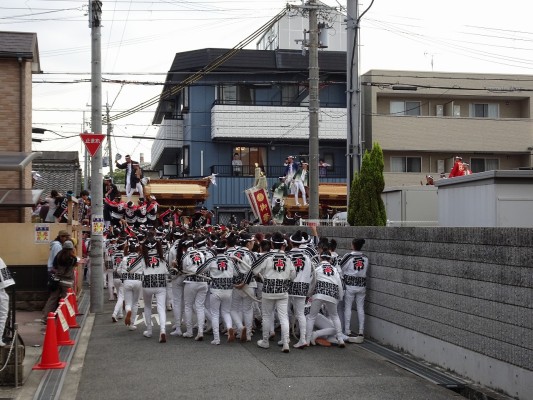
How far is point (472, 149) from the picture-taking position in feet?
119

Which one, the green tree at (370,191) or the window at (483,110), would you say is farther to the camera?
the window at (483,110)

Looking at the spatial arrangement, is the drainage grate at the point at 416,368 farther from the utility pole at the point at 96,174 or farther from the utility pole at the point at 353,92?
the utility pole at the point at 96,174

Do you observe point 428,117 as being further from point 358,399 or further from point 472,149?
point 358,399

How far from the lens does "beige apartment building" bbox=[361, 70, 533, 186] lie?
35.8 meters

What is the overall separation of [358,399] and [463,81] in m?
29.8

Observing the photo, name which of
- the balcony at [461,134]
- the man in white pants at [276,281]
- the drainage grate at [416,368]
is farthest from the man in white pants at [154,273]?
the balcony at [461,134]

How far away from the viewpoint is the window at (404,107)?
36781 millimetres

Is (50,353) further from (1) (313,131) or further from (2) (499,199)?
(1) (313,131)

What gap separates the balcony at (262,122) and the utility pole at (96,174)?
19.4 meters

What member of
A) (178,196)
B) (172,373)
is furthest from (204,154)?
(172,373)

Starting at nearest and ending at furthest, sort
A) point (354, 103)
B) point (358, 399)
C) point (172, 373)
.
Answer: point (358, 399)
point (172, 373)
point (354, 103)

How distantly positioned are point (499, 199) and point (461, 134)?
2506 cm

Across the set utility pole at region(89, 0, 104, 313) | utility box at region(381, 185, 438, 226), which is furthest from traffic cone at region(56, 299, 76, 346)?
utility box at region(381, 185, 438, 226)

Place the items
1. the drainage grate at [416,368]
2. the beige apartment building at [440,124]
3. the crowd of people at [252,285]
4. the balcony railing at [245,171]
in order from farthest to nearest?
1. the balcony railing at [245,171]
2. the beige apartment building at [440,124]
3. the crowd of people at [252,285]
4. the drainage grate at [416,368]
